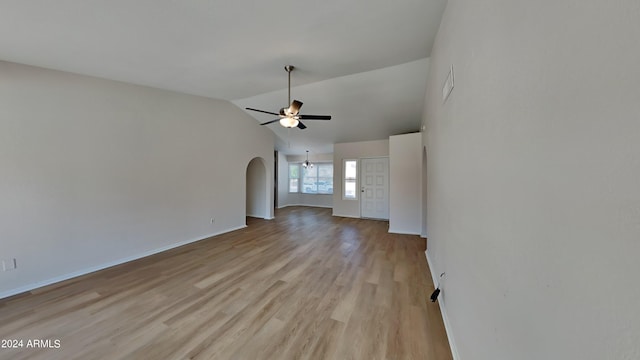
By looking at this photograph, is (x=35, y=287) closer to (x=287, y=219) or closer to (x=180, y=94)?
(x=180, y=94)

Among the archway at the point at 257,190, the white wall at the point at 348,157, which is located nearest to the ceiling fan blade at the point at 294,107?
the archway at the point at 257,190

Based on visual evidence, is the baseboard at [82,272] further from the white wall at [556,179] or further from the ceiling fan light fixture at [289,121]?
the white wall at [556,179]

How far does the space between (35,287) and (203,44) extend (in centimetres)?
373

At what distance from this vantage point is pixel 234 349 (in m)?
1.75

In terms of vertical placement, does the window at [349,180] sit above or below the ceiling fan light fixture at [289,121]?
below

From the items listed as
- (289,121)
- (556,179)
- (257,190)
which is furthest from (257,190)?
(556,179)

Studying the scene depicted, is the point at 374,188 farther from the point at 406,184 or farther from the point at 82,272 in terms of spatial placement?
the point at 82,272

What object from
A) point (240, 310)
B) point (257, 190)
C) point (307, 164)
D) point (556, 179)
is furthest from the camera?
point (307, 164)

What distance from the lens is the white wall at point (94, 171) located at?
2.60 metres

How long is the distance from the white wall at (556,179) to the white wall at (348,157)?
5.61 metres

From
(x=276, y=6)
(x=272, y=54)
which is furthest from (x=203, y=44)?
(x=276, y=6)

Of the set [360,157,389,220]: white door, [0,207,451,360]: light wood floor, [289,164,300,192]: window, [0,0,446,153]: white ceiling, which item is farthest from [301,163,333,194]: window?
[0,207,451,360]: light wood floor

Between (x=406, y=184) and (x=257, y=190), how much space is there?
15.3 ft

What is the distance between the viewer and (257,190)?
7.18 meters
